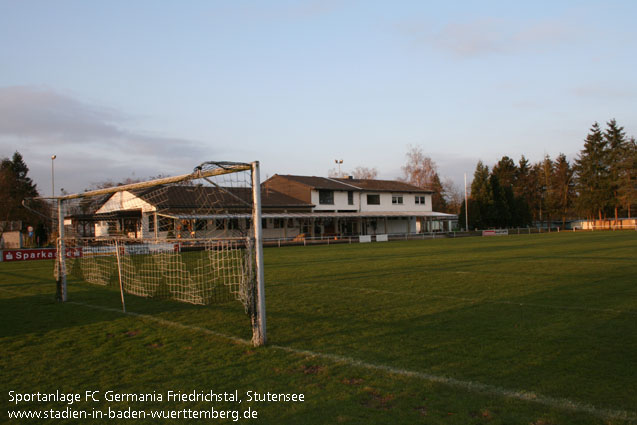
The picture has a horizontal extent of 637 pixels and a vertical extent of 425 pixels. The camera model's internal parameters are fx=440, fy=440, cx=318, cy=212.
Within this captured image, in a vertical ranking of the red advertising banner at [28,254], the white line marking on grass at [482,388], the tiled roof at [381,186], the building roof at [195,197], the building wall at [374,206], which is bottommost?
the white line marking on grass at [482,388]

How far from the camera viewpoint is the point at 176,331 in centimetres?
749

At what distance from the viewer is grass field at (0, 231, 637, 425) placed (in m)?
4.21

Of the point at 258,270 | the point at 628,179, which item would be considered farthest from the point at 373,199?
the point at 258,270

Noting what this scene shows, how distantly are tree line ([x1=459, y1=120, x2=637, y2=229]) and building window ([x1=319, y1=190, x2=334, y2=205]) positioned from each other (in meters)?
24.1

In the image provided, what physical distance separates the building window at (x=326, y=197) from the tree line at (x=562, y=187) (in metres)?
24.1

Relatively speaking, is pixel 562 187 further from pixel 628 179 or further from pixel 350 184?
pixel 350 184

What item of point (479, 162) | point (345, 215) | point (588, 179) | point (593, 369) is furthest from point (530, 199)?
point (593, 369)

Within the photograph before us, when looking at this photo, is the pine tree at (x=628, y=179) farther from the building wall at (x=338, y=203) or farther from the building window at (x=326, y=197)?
the building window at (x=326, y=197)

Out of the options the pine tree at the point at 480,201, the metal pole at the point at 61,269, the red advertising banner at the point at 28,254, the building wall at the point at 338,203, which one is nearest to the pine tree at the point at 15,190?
the red advertising banner at the point at 28,254

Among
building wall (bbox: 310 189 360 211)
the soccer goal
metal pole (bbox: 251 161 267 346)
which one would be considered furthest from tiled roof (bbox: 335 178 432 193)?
metal pole (bbox: 251 161 267 346)

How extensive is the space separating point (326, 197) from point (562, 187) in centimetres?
4829

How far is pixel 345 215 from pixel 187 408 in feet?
131

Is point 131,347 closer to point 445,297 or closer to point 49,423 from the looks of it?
point 49,423

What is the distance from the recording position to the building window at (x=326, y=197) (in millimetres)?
46844
